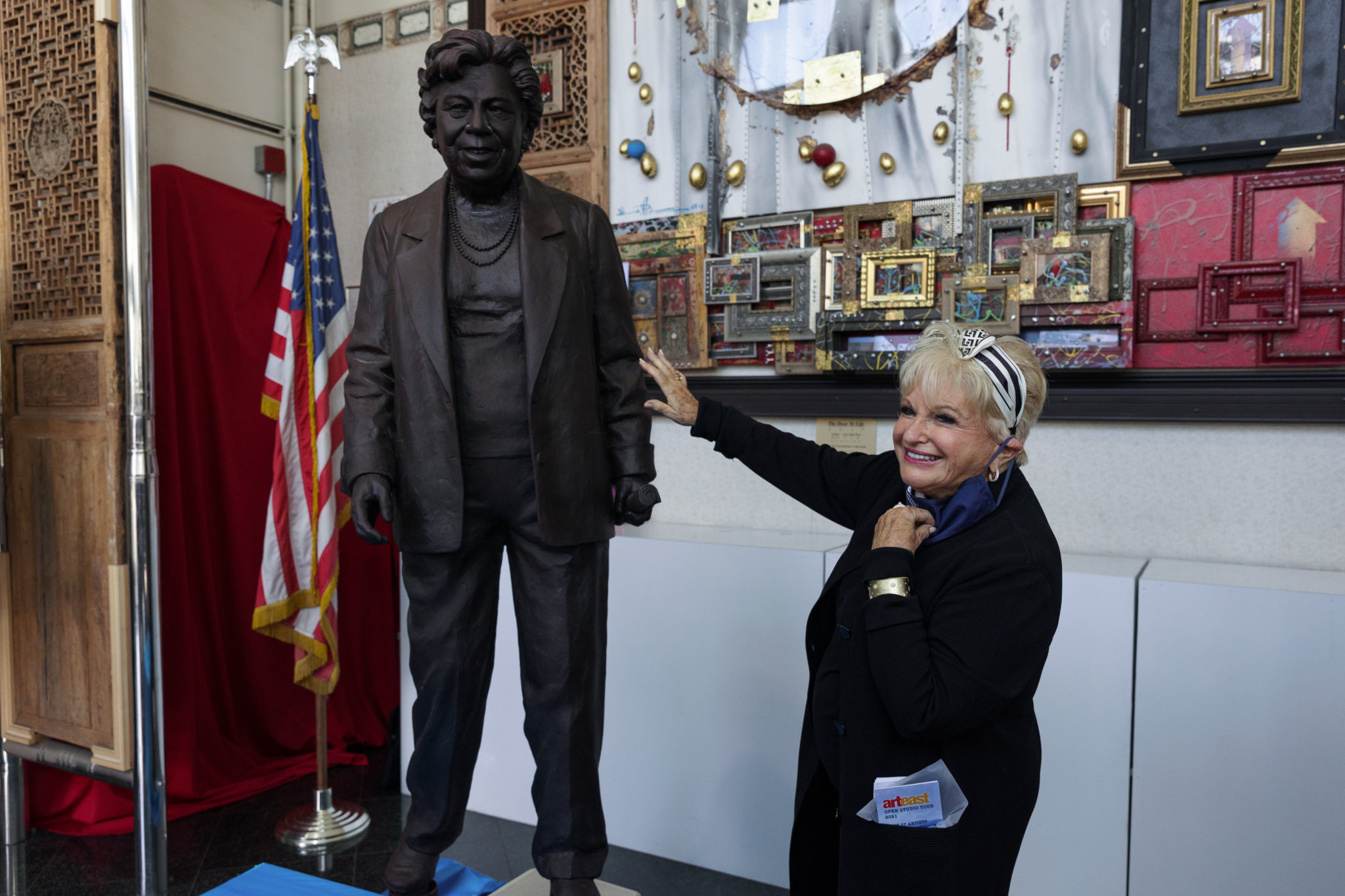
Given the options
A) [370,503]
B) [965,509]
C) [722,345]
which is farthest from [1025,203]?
[370,503]

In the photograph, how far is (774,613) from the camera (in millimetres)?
3006

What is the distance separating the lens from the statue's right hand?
1.83 metres

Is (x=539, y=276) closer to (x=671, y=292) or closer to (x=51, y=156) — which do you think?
(x=671, y=292)

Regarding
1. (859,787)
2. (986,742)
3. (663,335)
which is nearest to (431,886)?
(859,787)

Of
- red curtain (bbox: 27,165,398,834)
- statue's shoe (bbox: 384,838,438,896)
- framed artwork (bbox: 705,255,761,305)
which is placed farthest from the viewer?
red curtain (bbox: 27,165,398,834)

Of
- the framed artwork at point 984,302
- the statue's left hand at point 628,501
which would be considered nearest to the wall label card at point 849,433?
the framed artwork at point 984,302

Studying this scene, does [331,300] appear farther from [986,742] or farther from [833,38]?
[986,742]

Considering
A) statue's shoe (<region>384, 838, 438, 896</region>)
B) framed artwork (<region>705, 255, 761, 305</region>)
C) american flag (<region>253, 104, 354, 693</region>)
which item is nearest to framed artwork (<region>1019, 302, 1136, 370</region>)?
framed artwork (<region>705, 255, 761, 305</region>)

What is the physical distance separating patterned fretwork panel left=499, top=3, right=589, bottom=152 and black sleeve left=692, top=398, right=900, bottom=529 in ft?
6.36

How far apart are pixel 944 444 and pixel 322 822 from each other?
272 centimetres

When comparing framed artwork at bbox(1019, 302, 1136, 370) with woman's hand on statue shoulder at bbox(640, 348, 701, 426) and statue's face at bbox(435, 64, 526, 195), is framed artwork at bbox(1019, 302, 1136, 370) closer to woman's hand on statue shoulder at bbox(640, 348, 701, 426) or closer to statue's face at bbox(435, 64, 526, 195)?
woman's hand on statue shoulder at bbox(640, 348, 701, 426)

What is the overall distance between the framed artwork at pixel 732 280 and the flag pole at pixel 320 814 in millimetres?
1401

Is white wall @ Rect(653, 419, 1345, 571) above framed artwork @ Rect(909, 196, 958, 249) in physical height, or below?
below

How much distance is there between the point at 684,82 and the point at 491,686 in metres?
2.30
